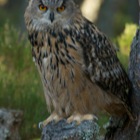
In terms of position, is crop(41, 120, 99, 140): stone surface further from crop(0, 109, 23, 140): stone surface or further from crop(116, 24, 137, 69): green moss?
crop(116, 24, 137, 69): green moss

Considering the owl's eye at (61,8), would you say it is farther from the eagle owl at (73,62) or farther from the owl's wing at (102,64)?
the owl's wing at (102,64)

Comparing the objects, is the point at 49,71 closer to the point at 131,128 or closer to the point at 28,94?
the point at 131,128

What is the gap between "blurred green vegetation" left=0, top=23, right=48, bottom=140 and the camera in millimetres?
8117

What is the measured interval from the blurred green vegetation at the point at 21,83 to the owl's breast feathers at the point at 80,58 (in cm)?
132

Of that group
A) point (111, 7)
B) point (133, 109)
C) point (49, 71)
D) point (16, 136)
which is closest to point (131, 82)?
Result: point (133, 109)

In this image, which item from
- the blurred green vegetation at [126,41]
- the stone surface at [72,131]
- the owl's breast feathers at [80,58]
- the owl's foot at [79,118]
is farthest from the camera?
the blurred green vegetation at [126,41]

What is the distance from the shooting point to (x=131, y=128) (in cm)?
691

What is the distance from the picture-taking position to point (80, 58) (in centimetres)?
676

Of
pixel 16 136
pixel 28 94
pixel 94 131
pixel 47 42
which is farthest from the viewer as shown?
pixel 28 94

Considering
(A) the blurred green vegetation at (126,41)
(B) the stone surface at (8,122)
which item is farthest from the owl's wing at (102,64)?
(A) the blurred green vegetation at (126,41)

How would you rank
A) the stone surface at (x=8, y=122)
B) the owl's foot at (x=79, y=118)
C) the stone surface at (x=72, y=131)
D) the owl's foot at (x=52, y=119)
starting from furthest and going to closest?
the stone surface at (x=8, y=122) → the owl's foot at (x=52, y=119) → the owl's foot at (x=79, y=118) → the stone surface at (x=72, y=131)

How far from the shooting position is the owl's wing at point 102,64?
22.4ft

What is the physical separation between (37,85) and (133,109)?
82.0 inches

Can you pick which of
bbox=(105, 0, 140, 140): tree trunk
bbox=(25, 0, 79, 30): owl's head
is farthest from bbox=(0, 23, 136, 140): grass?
bbox=(25, 0, 79, 30): owl's head
